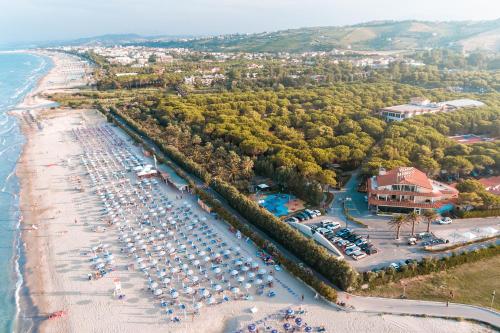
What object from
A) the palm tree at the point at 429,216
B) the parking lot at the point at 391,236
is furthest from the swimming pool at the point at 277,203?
the palm tree at the point at 429,216

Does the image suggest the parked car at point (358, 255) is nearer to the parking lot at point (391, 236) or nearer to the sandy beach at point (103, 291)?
the parking lot at point (391, 236)

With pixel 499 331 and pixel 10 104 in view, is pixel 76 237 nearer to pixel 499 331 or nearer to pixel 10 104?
pixel 499 331

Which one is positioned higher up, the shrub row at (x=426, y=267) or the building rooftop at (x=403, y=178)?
the building rooftop at (x=403, y=178)

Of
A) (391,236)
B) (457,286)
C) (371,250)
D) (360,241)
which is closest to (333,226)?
(360,241)

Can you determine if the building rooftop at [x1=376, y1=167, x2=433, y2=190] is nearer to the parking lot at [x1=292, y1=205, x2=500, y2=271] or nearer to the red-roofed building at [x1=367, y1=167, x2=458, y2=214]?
the red-roofed building at [x1=367, y1=167, x2=458, y2=214]

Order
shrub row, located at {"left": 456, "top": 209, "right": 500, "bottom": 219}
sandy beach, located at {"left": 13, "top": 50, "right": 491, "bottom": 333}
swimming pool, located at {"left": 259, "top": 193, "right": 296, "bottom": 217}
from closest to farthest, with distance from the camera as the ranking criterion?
1. sandy beach, located at {"left": 13, "top": 50, "right": 491, "bottom": 333}
2. shrub row, located at {"left": 456, "top": 209, "right": 500, "bottom": 219}
3. swimming pool, located at {"left": 259, "top": 193, "right": 296, "bottom": 217}

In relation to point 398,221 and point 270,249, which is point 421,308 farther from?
point 270,249

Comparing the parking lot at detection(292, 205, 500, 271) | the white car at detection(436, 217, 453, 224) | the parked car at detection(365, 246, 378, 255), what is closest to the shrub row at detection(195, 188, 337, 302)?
the parking lot at detection(292, 205, 500, 271)
